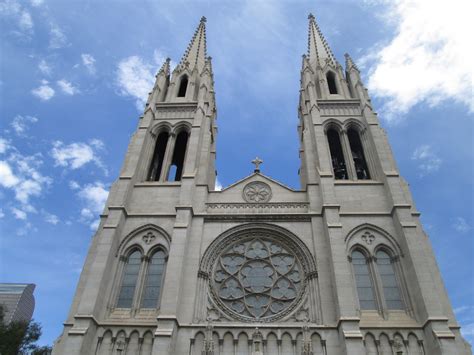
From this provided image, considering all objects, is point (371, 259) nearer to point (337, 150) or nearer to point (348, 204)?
point (348, 204)

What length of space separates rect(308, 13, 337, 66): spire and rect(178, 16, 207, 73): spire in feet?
30.2

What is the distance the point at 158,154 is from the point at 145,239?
26.5 feet

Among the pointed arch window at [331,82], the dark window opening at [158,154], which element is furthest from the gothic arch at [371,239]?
the pointed arch window at [331,82]

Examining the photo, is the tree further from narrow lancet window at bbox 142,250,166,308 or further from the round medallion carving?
the round medallion carving

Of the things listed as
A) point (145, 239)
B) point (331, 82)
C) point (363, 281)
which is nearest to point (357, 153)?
point (331, 82)

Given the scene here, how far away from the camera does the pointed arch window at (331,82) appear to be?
28.5 metres

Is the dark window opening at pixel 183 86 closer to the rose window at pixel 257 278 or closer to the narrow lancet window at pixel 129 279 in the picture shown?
the narrow lancet window at pixel 129 279

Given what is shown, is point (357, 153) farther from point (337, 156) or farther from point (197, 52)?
point (197, 52)

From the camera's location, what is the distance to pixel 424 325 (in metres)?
14.5

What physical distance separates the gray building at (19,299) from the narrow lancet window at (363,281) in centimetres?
5690

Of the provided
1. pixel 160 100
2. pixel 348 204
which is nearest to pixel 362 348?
pixel 348 204

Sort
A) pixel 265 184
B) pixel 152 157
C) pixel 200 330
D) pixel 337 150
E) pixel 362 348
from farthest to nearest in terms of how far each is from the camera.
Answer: pixel 337 150 → pixel 152 157 → pixel 265 184 → pixel 200 330 → pixel 362 348

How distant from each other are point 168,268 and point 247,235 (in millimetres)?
4342

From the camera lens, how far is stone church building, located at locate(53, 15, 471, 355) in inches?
580
